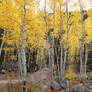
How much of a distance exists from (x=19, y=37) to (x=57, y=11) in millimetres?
3492

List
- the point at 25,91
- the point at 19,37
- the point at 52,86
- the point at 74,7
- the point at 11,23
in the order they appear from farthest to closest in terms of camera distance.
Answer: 1. the point at 74,7
2. the point at 19,37
3. the point at 11,23
4. the point at 52,86
5. the point at 25,91

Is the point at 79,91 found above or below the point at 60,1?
below

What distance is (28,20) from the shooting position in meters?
6.59

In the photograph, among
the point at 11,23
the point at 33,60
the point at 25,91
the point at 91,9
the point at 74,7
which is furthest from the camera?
the point at 33,60

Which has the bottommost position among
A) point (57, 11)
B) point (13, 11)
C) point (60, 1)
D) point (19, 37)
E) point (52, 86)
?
point (52, 86)

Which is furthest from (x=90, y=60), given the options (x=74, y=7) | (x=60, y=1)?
(x=60, y=1)

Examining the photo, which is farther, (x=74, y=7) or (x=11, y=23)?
(x=74, y=7)

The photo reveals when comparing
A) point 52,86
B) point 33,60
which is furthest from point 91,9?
point 33,60

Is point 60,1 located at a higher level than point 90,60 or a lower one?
higher

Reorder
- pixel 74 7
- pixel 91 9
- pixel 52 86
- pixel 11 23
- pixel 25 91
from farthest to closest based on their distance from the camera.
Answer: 1. pixel 91 9
2. pixel 74 7
3. pixel 11 23
4. pixel 52 86
5. pixel 25 91

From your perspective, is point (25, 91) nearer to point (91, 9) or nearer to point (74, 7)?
point (74, 7)

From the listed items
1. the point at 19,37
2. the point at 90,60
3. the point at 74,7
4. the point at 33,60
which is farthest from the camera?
the point at 33,60

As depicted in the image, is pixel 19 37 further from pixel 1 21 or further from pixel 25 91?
pixel 25 91

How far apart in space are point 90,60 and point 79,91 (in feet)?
36.8
